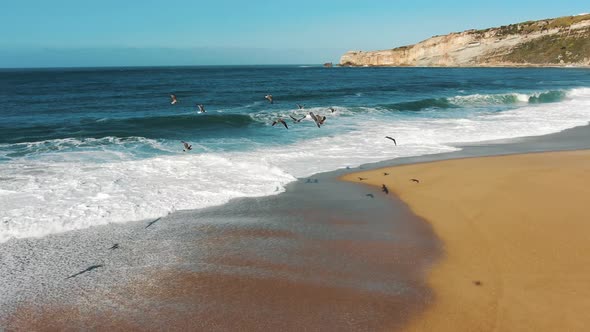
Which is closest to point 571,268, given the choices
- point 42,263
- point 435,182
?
point 435,182

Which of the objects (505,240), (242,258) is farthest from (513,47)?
(242,258)

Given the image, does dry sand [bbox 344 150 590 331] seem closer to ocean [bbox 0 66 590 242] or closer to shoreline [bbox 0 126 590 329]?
shoreline [bbox 0 126 590 329]

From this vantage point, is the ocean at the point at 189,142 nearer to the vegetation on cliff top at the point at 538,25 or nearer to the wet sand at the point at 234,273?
the wet sand at the point at 234,273

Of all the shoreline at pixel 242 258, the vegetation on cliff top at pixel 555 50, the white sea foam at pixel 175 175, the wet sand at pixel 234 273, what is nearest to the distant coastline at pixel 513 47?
the vegetation on cliff top at pixel 555 50

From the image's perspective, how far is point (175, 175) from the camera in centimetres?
1269

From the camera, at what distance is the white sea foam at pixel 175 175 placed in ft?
30.9

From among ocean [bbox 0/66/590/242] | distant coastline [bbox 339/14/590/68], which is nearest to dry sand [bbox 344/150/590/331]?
ocean [bbox 0/66/590/242]

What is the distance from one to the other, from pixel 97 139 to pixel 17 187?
872cm

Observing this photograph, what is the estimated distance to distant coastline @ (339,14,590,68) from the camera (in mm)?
106062

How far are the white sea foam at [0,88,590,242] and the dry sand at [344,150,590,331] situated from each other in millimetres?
2725

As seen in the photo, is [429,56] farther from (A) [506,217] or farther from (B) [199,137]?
(A) [506,217]

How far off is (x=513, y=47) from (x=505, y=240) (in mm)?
125816

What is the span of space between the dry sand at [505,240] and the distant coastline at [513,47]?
10513cm

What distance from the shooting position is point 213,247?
25.9 ft
